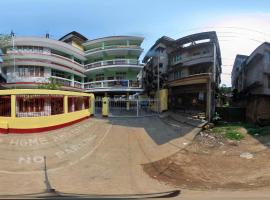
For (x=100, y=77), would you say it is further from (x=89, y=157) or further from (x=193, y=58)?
(x=89, y=157)

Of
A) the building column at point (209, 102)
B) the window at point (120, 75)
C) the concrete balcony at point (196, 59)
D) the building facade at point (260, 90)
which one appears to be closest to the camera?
the building facade at point (260, 90)

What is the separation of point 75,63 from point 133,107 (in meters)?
11.0

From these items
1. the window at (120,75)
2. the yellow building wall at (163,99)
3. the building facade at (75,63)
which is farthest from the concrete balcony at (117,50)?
the yellow building wall at (163,99)

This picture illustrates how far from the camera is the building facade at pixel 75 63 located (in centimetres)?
2525

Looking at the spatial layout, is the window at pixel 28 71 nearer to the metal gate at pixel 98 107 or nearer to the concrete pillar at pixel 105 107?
the metal gate at pixel 98 107

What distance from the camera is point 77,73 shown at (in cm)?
3030

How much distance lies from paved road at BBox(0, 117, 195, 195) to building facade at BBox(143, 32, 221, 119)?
4709mm

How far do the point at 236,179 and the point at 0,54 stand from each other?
83.7ft

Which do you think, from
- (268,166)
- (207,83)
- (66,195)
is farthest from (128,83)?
(66,195)

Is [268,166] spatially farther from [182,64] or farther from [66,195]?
[182,64]

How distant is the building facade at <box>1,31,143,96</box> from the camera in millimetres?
25250

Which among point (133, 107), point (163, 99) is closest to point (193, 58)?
point (163, 99)

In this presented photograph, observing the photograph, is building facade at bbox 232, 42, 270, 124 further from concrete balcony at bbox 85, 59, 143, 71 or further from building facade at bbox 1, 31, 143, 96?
concrete balcony at bbox 85, 59, 143, 71

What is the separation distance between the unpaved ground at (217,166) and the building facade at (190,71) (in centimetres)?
530
